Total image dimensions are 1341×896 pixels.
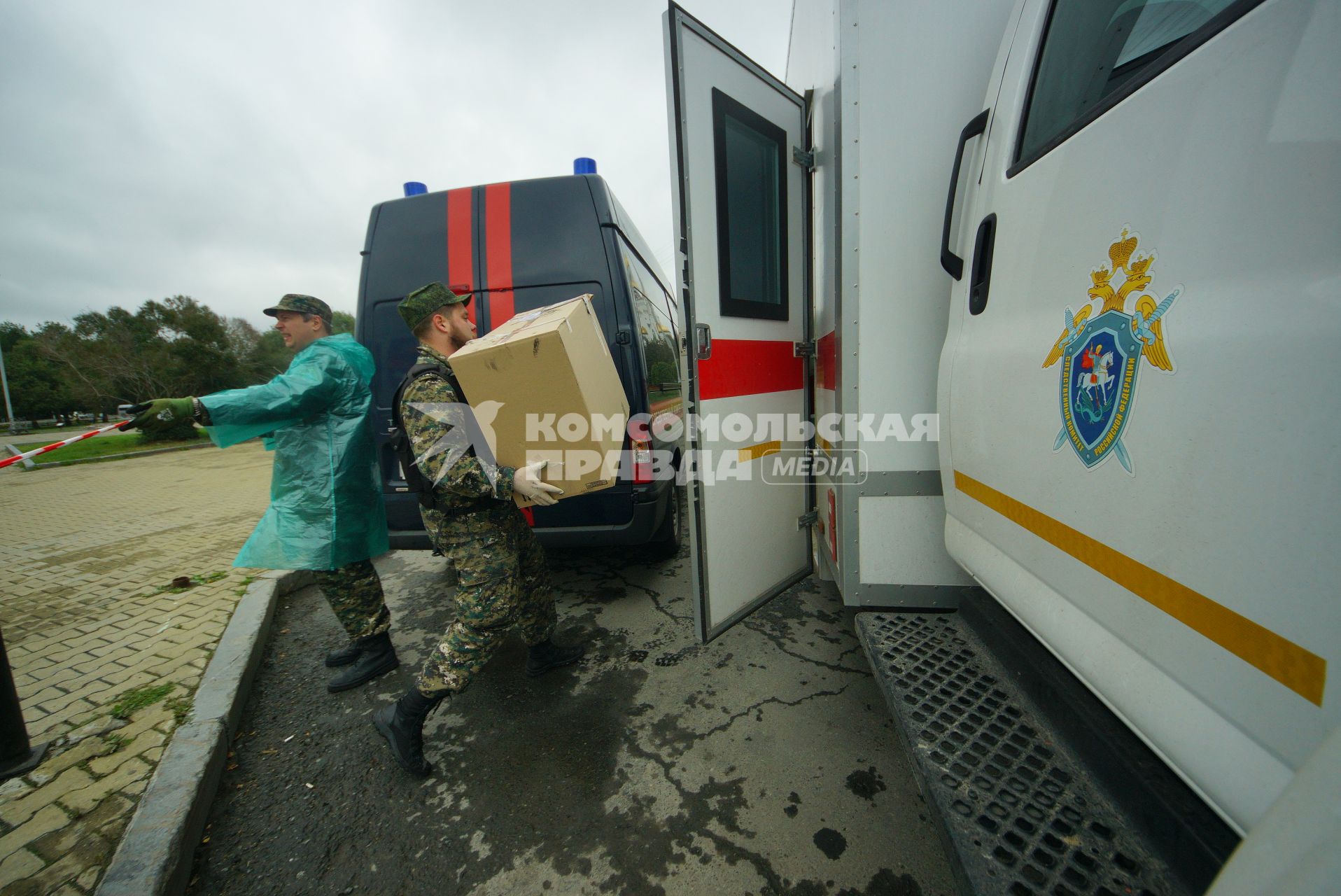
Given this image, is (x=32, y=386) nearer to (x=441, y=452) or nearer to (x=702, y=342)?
(x=441, y=452)

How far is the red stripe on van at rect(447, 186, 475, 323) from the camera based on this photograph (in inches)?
116

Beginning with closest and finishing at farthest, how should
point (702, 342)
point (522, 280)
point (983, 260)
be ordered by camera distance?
1. point (983, 260)
2. point (702, 342)
3. point (522, 280)

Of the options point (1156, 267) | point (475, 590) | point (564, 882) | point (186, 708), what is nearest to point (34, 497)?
point (186, 708)

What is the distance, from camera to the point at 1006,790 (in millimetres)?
1165

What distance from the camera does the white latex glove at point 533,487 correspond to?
185cm

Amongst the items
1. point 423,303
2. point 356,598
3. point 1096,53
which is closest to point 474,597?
point 356,598

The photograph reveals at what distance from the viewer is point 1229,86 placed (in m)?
0.79

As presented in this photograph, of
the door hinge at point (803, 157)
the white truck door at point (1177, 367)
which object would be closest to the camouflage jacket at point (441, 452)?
the white truck door at point (1177, 367)

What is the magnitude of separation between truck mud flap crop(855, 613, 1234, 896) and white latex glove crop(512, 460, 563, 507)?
48.3 inches

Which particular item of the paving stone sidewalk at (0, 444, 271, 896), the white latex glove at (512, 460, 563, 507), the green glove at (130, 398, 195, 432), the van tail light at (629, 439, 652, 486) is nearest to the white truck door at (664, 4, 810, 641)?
the white latex glove at (512, 460, 563, 507)

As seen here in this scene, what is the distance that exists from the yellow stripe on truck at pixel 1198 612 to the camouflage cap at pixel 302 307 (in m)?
3.07

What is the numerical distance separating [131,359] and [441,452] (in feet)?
104

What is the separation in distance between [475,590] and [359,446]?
1087 millimetres

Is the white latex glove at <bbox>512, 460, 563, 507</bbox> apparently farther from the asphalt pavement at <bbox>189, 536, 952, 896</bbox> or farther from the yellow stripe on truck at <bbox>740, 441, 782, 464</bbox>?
the asphalt pavement at <bbox>189, 536, 952, 896</bbox>
